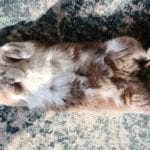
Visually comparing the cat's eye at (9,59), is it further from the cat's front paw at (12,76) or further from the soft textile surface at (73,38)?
the soft textile surface at (73,38)

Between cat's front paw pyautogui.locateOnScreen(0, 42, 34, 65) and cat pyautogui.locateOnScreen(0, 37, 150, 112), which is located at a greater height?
cat's front paw pyautogui.locateOnScreen(0, 42, 34, 65)

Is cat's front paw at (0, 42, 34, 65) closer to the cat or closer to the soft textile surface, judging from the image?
the cat

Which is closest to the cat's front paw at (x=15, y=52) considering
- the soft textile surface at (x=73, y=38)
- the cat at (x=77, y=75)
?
the cat at (x=77, y=75)

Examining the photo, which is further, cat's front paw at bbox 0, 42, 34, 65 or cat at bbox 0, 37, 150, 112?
cat's front paw at bbox 0, 42, 34, 65

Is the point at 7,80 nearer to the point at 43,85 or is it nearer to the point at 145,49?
the point at 43,85

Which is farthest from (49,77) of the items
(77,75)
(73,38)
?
(73,38)

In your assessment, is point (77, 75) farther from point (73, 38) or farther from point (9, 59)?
point (9, 59)

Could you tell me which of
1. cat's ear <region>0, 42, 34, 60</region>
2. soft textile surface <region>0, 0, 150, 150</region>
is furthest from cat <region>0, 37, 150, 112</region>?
soft textile surface <region>0, 0, 150, 150</region>

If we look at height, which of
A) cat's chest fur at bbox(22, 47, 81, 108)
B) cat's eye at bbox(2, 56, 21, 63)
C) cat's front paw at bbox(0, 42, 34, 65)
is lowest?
cat's chest fur at bbox(22, 47, 81, 108)
